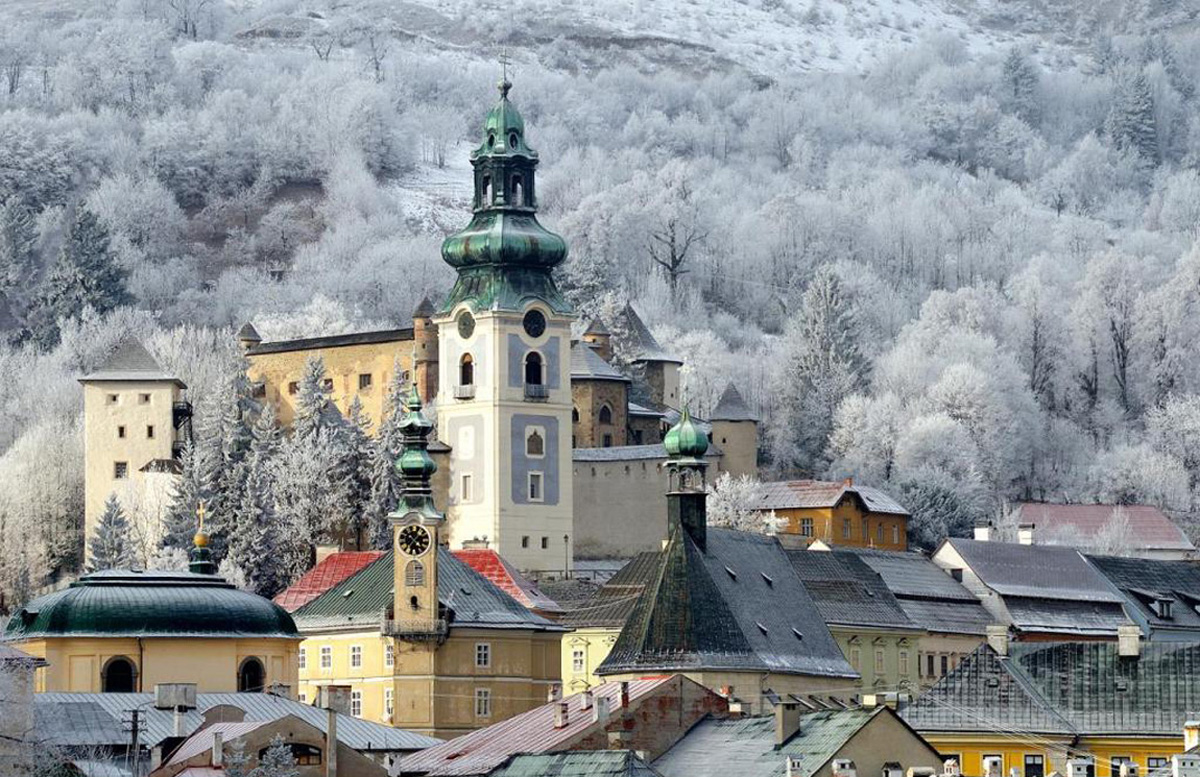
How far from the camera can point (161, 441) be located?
5448 inches

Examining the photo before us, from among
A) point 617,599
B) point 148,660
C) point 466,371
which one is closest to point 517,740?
point 148,660

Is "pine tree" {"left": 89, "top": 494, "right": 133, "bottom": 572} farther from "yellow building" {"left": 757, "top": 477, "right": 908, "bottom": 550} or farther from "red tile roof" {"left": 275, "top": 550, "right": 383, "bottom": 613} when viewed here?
"yellow building" {"left": 757, "top": 477, "right": 908, "bottom": 550}

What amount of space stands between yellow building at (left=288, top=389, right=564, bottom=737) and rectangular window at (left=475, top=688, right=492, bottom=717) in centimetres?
3

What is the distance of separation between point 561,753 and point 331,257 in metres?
121

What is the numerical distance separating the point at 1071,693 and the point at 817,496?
50805 mm

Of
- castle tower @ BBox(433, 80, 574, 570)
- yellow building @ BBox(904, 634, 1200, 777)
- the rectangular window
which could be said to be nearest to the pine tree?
castle tower @ BBox(433, 80, 574, 570)

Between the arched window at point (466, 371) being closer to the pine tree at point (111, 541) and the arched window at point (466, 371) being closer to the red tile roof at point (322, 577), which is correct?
the pine tree at point (111, 541)

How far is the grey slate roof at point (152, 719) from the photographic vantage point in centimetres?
8356

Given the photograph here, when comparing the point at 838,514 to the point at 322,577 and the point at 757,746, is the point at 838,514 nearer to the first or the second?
the point at 322,577

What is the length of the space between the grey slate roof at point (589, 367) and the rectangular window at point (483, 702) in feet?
118

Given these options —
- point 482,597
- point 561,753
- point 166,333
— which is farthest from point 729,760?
point 166,333

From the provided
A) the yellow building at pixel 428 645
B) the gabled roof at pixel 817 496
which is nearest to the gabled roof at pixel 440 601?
the yellow building at pixel 428 645

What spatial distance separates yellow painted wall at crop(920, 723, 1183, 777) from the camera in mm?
84938

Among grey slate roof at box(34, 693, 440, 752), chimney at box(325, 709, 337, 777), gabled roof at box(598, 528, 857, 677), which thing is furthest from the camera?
gabled roof at box(598, 528, 857, 677)
